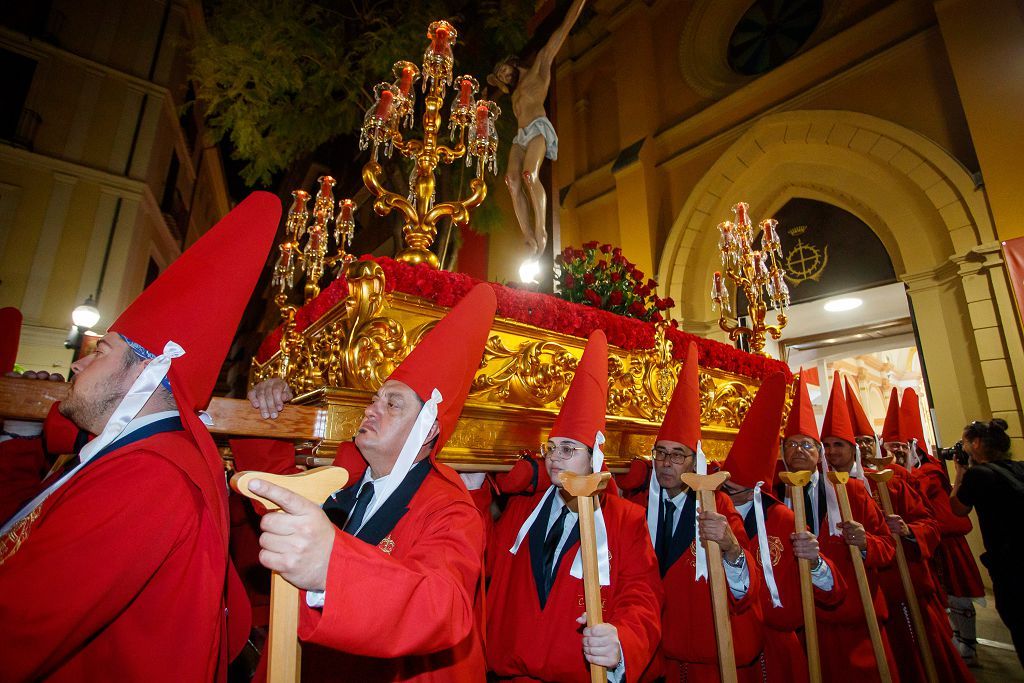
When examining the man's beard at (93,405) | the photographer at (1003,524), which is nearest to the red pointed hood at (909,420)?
the photographer at (1003,524)

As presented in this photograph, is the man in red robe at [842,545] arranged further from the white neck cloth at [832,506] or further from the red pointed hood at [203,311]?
the red pointed hood at [203,311]

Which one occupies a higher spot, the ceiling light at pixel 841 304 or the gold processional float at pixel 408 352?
the ceiling light at pixel 841 304

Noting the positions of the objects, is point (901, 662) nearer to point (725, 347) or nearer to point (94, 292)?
point (725, 347)

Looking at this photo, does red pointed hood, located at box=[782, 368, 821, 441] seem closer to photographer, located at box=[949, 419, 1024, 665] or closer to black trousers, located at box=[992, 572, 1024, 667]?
photographer, located at box=[949, 419, 1024, 665]

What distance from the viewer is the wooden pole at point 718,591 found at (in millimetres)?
1782

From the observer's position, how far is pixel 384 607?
0.88m

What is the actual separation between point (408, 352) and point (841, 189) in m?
7.56

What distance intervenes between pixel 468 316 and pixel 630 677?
1.33m

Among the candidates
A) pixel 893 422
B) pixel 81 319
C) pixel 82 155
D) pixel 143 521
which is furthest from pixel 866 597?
pixel 82 155

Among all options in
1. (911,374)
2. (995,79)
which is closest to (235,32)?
(995,79)

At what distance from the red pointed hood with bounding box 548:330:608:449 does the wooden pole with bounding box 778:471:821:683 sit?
892 millimetres

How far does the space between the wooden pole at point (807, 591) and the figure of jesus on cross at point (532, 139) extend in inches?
100

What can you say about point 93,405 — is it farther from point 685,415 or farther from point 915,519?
point 915,519

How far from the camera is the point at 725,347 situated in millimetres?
3877
